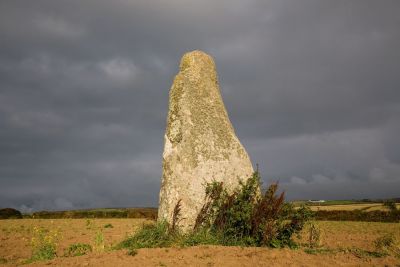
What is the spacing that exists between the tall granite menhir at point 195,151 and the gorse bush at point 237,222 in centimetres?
30

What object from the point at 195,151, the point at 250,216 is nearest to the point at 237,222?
the point at 250,216

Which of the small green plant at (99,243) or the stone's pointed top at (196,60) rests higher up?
the stone's pointed top at (196,60)

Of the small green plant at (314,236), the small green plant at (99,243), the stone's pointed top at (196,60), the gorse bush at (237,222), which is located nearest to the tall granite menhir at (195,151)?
the gorse bush at (237,222)

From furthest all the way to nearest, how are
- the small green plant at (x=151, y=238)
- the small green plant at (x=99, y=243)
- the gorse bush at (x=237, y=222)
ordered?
the small green plant at (x=99, y=243) < the small green plant at (x=151, y=238) < the gorse bush at (x=237, y=222)

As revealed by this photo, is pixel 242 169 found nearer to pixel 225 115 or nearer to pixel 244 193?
pixel 244 193

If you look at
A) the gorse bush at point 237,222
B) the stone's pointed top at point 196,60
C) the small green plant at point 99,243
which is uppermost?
the stone's pointed top at point 196,60

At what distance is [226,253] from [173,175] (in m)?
3.54

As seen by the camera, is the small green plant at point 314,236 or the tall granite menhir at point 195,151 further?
the small green plant at point 314,236

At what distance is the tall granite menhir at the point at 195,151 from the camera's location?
12234 millimetres

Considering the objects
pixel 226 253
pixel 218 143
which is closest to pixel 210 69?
pixel 218 143

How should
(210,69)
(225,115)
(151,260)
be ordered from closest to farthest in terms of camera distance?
(151,260) → (225,115) → (210,69)

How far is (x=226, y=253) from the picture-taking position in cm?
966

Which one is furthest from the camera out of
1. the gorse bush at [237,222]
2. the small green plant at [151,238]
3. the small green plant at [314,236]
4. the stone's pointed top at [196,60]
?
the stone's pointed top at [196,60]

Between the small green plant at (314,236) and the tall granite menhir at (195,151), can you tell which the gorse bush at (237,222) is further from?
the small green plant at (314,236)
